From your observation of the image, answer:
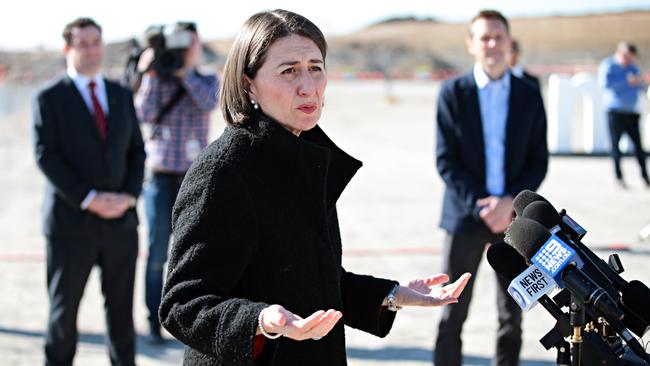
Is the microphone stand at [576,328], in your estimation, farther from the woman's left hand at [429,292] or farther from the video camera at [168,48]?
the video camera at [168,48]

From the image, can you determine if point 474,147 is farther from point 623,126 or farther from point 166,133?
point 623,126

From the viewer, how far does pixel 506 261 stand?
2449 mm

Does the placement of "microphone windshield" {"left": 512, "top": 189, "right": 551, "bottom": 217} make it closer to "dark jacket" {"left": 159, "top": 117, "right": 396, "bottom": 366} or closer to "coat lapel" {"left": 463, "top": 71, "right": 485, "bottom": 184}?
"dark jacket" {"left": 159, "top": 117, "right": 396, "bottom": 366}

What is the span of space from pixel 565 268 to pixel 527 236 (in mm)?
138

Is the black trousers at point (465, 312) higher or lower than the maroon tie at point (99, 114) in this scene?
lower

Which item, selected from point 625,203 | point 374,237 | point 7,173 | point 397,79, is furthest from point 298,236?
point 397,79

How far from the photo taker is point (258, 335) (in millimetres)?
2203

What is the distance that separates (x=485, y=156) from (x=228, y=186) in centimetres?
273

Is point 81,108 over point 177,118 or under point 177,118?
over

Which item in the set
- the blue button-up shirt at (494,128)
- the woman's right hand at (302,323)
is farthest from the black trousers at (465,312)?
the woman's right hand at (302,323)

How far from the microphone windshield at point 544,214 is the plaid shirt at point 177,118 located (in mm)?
3860

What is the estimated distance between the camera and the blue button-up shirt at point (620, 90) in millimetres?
12438

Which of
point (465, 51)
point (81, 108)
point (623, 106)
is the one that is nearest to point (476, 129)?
point (81, 108)

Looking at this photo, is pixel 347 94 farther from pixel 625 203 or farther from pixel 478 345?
pixel 478 345
